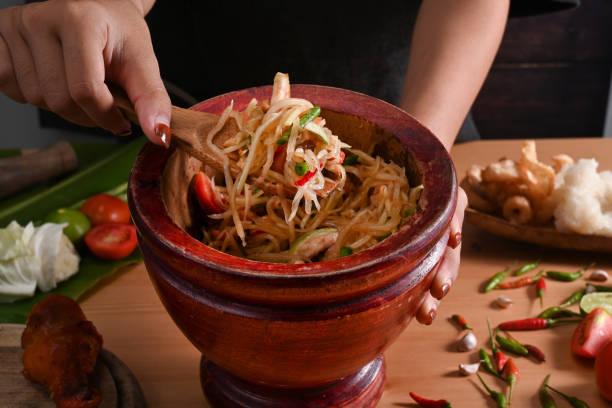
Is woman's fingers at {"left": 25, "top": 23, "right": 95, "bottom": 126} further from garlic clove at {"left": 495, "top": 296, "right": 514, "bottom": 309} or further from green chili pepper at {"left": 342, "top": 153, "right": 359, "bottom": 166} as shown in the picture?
garlic clove at {"left": 495, "top": 296, "right": 514, "bottom": 309}

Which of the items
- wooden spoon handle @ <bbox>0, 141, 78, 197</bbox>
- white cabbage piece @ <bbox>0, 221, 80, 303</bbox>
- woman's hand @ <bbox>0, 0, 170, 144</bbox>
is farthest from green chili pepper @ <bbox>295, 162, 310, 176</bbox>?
wooden spoon handle @ <bbox>0, 141, 78, 197</bbox>

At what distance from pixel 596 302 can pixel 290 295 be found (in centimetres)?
104

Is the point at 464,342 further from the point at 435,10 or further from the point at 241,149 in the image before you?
the point at 435,10

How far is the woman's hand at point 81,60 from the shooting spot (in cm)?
129

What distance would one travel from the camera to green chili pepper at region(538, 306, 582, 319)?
1591mm

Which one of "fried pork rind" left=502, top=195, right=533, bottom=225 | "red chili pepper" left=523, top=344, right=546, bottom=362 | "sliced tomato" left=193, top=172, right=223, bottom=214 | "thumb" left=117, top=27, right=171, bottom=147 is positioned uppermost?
"thumb" left=117, top=27, right=171, bottom=147

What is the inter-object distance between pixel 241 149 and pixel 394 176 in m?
0.36

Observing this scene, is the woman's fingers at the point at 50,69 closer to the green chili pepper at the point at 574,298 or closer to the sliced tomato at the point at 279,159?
the sliced tomato at the point at 279,159

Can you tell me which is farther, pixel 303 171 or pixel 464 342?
pixel 464 342

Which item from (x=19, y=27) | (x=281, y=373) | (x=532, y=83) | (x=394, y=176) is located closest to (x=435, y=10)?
(x=394, y=176)

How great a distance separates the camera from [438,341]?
5.03 ft

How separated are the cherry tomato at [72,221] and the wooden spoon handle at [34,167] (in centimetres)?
37

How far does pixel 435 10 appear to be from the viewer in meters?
2.06

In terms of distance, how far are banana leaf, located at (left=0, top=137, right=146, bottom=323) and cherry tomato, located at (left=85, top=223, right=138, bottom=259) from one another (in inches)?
1.1
